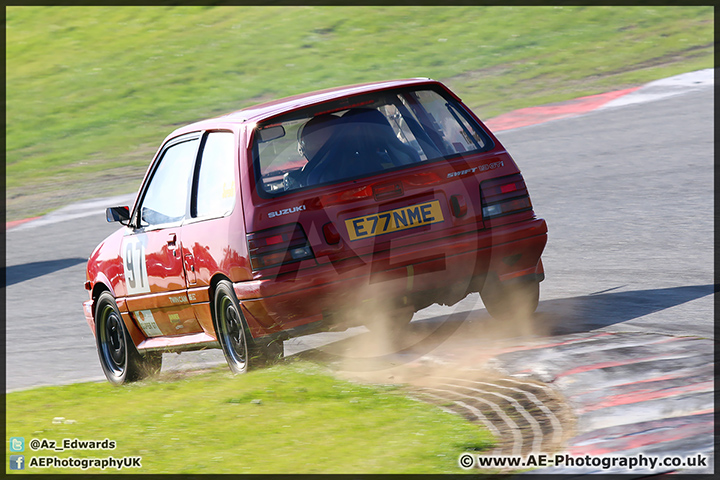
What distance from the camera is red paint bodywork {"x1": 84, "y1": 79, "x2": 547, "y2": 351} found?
20.9 feet

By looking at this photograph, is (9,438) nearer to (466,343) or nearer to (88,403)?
(88,403)

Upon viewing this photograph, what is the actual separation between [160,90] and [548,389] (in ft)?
78.5

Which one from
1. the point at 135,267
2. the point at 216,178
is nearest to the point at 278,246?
the point at 216,178

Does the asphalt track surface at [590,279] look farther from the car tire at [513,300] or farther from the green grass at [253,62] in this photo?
the green grass at [253,62]

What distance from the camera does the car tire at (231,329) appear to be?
664 centimetres

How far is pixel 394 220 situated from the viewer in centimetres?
646

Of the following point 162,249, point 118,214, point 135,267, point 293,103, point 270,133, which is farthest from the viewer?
point 118,214

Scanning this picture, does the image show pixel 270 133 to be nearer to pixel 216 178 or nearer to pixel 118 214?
pixel 216 178

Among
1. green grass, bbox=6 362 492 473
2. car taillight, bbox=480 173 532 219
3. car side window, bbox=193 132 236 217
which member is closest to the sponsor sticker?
green grass, bbox=6 362 492 473

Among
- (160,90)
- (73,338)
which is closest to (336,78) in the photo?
(160,90)

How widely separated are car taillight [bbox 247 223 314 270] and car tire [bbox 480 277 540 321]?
4.67 ft

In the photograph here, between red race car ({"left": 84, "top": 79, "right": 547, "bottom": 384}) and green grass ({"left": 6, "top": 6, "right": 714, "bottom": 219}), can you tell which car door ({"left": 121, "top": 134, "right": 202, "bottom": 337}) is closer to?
red race car ({"left": 84, "top": 79, "right": 547, "bottom": 384})

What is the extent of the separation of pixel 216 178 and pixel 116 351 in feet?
6.99
